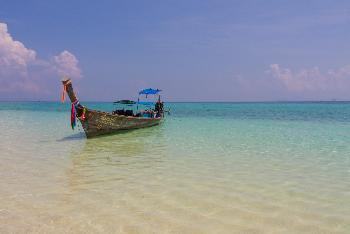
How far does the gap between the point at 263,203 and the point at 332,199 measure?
1222mm

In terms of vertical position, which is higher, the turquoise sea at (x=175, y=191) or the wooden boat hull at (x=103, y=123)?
the wooden boat hull at (x=103, y=123)

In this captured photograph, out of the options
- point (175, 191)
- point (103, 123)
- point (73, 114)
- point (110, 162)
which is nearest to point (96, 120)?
point (103, 123)

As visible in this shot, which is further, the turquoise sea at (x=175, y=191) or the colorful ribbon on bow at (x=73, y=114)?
the colorful ribbon on bow at (x=73, y=114)

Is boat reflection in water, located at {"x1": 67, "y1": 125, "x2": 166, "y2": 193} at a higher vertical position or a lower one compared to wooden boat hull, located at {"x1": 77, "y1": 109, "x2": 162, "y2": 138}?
A: lower

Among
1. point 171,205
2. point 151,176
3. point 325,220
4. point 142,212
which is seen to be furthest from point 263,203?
point 151,176

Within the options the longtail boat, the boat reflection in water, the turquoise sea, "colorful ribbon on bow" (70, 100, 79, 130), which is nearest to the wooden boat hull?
the longtail boat

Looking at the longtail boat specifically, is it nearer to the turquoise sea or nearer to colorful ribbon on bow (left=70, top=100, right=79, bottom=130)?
colorful ribbon on bow (left=70, top=100, right=79, bottom=130)

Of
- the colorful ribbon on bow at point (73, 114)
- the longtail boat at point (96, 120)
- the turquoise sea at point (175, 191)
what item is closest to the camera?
the turquoise sea at point (175, 191)

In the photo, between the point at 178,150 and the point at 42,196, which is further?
the point at 178,150

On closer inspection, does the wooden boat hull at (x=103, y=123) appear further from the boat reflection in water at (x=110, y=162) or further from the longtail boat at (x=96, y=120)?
the boat reflection in water at (x=110, y=162)

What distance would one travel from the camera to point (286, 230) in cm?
443

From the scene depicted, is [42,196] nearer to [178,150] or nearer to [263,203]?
[263,203]

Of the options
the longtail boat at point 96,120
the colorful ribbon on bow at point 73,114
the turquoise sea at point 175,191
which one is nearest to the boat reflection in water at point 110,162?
the turquoise sea at point 175,191

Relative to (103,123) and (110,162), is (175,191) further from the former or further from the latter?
(103,123)
